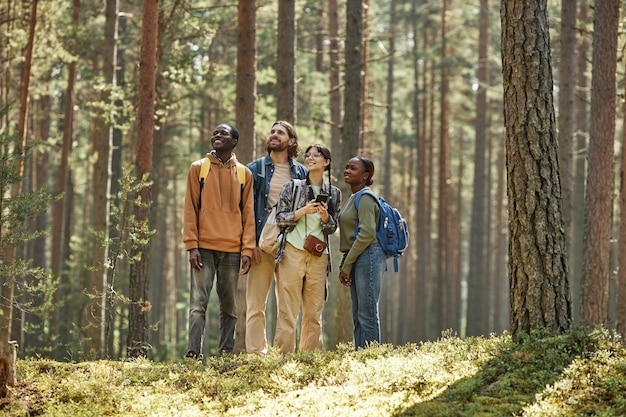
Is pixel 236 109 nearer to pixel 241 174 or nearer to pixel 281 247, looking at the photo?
pixel 241 174

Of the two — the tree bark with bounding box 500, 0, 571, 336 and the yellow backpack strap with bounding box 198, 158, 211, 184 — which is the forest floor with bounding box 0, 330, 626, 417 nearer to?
the tree bark with bounding box 500, 0, 571, 336

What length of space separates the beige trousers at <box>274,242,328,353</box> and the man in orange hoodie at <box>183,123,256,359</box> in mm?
441

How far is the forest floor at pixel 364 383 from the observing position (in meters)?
5.83

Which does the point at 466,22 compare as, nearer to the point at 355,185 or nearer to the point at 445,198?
the point at 445,198

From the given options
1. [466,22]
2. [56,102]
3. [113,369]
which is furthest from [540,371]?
[56,102]

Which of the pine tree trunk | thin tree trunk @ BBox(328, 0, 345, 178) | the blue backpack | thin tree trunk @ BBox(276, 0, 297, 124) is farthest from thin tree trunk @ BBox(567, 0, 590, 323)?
the pine tree trunk

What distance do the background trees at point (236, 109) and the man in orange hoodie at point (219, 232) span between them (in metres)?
1.15

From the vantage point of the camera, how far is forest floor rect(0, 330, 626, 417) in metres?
5.83

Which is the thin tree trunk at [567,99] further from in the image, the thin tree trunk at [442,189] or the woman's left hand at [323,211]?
the thin tree trunk at [442,189]

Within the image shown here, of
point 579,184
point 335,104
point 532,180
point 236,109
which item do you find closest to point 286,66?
point 236,109

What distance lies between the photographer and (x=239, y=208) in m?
8.27

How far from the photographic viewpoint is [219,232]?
26.5 feet

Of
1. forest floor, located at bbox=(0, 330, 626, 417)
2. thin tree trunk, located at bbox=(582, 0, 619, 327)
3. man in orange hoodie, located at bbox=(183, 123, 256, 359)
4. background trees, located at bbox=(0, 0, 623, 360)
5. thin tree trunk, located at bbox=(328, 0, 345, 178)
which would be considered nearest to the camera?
forest floor, located at bbox=(0, 330, 626, 417)

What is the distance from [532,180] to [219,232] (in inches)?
129
